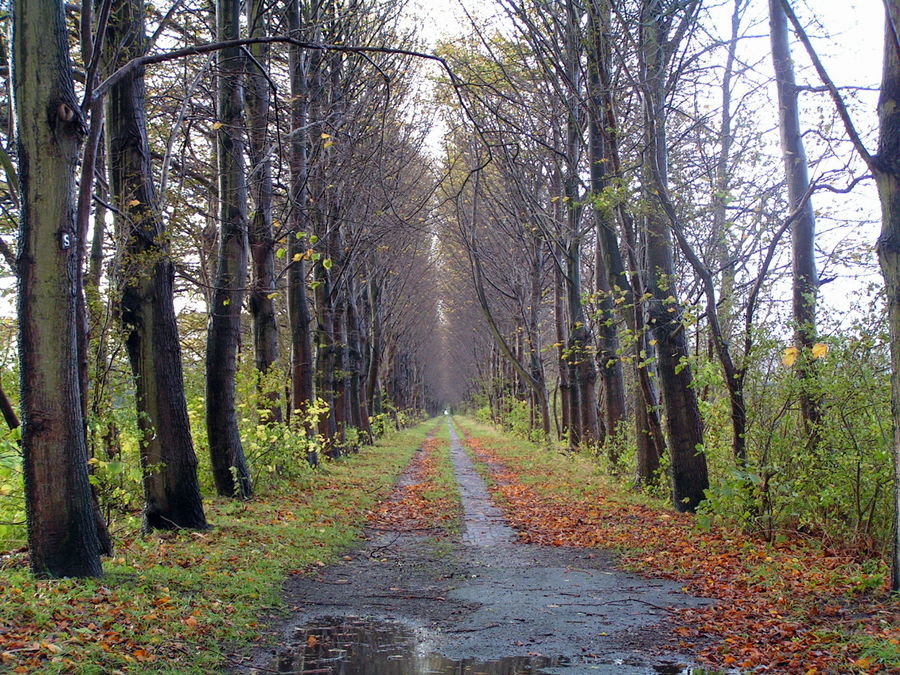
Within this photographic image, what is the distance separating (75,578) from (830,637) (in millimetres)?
Result: 5477

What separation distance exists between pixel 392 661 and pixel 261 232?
33.2ft

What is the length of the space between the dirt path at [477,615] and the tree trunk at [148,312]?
2338mm

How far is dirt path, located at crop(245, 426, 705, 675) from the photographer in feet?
15.9

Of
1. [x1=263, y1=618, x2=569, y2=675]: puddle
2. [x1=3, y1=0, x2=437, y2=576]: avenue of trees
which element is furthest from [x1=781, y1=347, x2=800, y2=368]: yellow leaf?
[x1=263, y1=618, x2=569, y2=675]: puddle

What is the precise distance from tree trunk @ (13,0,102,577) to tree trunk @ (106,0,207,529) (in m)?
2.55

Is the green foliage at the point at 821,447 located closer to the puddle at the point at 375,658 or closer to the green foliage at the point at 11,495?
the puddle at the point at 375,658

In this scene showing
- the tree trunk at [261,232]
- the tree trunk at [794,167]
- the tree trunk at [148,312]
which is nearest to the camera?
the tree trunk at [148,312]

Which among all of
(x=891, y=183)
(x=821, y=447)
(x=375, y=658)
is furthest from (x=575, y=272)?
(x=375, y=658)

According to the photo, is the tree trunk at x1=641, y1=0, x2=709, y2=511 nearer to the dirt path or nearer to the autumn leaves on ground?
the autumn leaves on ground

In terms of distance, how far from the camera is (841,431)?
7.38 metres

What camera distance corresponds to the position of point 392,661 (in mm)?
4863

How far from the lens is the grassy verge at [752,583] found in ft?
15.6

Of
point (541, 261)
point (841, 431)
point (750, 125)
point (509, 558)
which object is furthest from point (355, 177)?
point (841, 431)

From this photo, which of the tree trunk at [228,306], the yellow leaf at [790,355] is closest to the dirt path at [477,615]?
the yellow leaf at [790,355]
